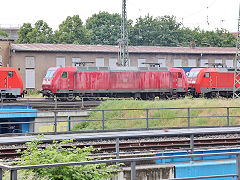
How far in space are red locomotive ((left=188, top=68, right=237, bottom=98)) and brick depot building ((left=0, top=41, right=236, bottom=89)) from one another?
578 inches

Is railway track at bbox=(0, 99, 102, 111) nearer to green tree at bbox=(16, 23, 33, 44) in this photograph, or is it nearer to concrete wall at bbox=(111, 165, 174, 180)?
concrete wall at bbox=(111, 165, 174, 180)

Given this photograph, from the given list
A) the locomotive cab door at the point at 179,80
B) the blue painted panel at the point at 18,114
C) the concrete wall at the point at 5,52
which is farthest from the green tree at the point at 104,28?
the blue painted panel at the point at 18,114

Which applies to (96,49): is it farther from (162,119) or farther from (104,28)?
(162,119)

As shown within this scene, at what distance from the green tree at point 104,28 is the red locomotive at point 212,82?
3814cm

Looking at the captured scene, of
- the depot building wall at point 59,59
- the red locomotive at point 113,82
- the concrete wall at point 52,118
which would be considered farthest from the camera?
the depot building wall at point 59,59

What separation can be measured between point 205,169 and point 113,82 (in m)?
27.4

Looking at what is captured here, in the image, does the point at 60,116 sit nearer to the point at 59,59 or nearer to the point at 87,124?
the point at 87,124

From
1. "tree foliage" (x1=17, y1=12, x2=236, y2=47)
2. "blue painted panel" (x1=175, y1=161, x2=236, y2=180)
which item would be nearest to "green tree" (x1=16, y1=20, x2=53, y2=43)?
"tree foliage" (x1=17, y1=12, x2=236, y2=47)

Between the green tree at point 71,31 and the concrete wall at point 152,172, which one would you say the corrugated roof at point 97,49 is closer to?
the green tree at point 71,31

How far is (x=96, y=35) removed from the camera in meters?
83.9

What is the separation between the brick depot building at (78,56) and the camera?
5369cm

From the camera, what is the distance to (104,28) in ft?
274

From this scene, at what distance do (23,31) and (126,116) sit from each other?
4471 cm

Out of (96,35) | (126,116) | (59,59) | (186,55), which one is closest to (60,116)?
(126,116)
